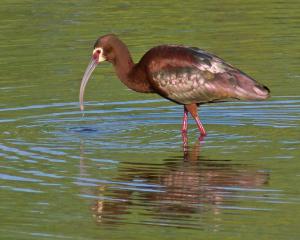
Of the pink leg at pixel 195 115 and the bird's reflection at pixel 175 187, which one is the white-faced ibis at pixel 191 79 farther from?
the bird's reflection at pixel 175 187

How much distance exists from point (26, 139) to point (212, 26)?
26.4 feet

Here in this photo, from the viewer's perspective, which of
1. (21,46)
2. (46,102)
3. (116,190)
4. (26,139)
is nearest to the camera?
(116,190)

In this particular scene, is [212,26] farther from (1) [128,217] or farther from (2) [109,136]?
(1) [128,217]

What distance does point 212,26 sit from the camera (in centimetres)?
2267

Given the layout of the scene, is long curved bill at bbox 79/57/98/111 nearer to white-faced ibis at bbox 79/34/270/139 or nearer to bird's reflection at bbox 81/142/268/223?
white-faced ibis at bbox 79/34/270/139

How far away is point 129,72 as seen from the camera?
627 inches

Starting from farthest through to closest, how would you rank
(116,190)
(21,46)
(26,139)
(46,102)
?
(21,46) → (46,102) → (26,139) → (116,190)

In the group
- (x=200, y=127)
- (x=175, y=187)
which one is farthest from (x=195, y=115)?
(x=175, y=187)

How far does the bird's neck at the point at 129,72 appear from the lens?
15.8m

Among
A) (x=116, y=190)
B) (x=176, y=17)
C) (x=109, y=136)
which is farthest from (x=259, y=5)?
(x=116, y=190)

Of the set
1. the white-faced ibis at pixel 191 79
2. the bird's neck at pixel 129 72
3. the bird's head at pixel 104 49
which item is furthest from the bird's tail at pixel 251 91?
the bird's head at pixel 104 49

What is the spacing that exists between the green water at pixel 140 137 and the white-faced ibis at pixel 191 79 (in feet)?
1.49

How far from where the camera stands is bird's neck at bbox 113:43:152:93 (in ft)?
51.9

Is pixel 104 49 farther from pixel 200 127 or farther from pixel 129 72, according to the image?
pixel 200 127
